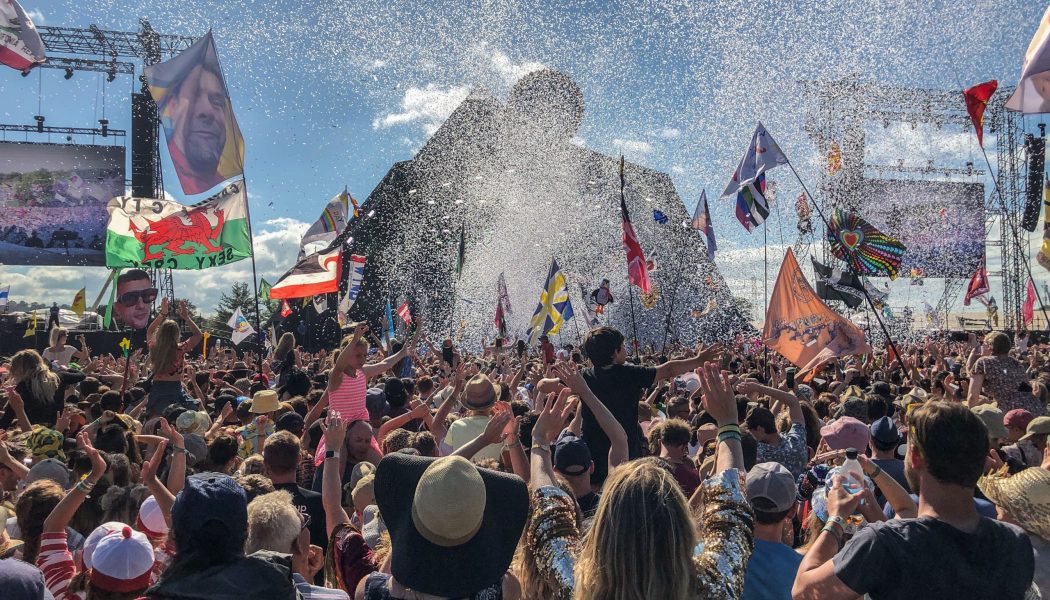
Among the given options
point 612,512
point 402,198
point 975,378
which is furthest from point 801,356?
point 402,198

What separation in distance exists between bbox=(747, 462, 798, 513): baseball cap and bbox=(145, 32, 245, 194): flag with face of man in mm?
7615

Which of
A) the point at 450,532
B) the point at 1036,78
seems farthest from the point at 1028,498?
the point at 1036,78

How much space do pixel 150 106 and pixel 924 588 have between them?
102 feet

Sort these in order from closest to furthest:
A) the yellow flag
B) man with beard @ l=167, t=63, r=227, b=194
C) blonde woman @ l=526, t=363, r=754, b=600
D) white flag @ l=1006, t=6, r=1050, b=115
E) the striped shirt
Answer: blonde woman @ l=526, t=363, r=754, b=600 < the striped shirt < white flag @ l=1006, t=6, r=1050, b=115 < man with beard @ l=167, t=63, r=227, b=194 < the yellow flag

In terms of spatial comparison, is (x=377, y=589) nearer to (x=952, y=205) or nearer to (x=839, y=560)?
(x=839, y=560)

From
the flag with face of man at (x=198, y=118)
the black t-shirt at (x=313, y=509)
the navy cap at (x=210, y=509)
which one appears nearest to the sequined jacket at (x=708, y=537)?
the navy cap at (x=210, y=509)

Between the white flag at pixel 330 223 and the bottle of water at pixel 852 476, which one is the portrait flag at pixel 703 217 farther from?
the bottle of water at pixel 852 476

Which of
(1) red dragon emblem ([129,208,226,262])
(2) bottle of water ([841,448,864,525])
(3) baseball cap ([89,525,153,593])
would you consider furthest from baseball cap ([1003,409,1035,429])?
(1) red dragon emblem ([129,208,226,262])

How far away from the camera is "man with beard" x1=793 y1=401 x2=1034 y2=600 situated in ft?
6.64

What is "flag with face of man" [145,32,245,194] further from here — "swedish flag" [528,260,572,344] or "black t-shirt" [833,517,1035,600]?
"black t-shirt" [833,517,1035,600]

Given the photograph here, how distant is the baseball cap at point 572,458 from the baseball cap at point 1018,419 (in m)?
3.63

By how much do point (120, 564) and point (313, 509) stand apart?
3.95ft

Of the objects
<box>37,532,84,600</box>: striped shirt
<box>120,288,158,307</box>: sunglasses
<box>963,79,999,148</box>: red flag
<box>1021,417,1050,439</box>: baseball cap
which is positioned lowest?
<box>37,532,84,600</box>: striped shirt

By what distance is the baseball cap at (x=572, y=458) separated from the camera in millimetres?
3201
